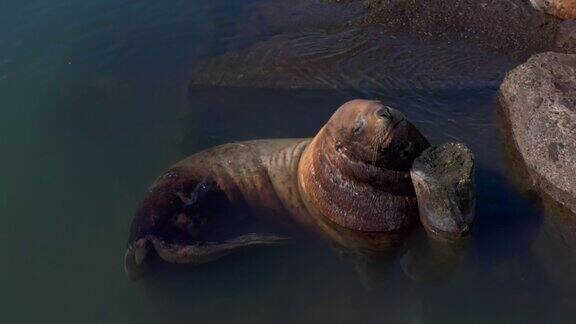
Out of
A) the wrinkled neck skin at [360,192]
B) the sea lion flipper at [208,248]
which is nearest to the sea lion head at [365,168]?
the wrinkled neck skin at [360,192]

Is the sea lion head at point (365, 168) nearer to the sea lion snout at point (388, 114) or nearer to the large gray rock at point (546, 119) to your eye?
the sea lion snout at point (388, 114)

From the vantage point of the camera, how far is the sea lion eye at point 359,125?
18.9 feet

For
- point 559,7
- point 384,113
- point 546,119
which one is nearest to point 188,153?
point 384,113

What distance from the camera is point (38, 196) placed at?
293 inches

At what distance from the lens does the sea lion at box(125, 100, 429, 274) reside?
19.2 ft

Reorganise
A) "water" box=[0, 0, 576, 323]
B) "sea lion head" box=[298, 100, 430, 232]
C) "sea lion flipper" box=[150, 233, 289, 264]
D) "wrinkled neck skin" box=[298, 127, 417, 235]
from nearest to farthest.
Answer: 1. "sea lion head" box=[298, 100, 430, 232]
2. "water" box=[0, 0, 576, 323]
3. "wrinkled neck skin" box=[298, 127, 417, 235]
4. "sea lion flipper" box=[150, 233, 289, 264]

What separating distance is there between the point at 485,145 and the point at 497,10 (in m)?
3.44

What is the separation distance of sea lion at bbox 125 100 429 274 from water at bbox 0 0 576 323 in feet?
0.90

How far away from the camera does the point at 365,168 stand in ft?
19.5

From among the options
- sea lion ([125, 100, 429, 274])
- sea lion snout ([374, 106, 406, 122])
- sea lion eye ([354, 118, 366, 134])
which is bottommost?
sea lion ([125, 100, 429, 274])

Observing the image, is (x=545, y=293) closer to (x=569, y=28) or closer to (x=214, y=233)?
(x=214, y=233)

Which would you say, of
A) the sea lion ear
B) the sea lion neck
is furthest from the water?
the sea lion ear

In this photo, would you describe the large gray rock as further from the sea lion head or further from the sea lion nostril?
the sea lion nostril

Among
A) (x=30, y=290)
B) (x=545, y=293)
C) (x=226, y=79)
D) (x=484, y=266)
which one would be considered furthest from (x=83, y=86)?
(x=545, y=293)
